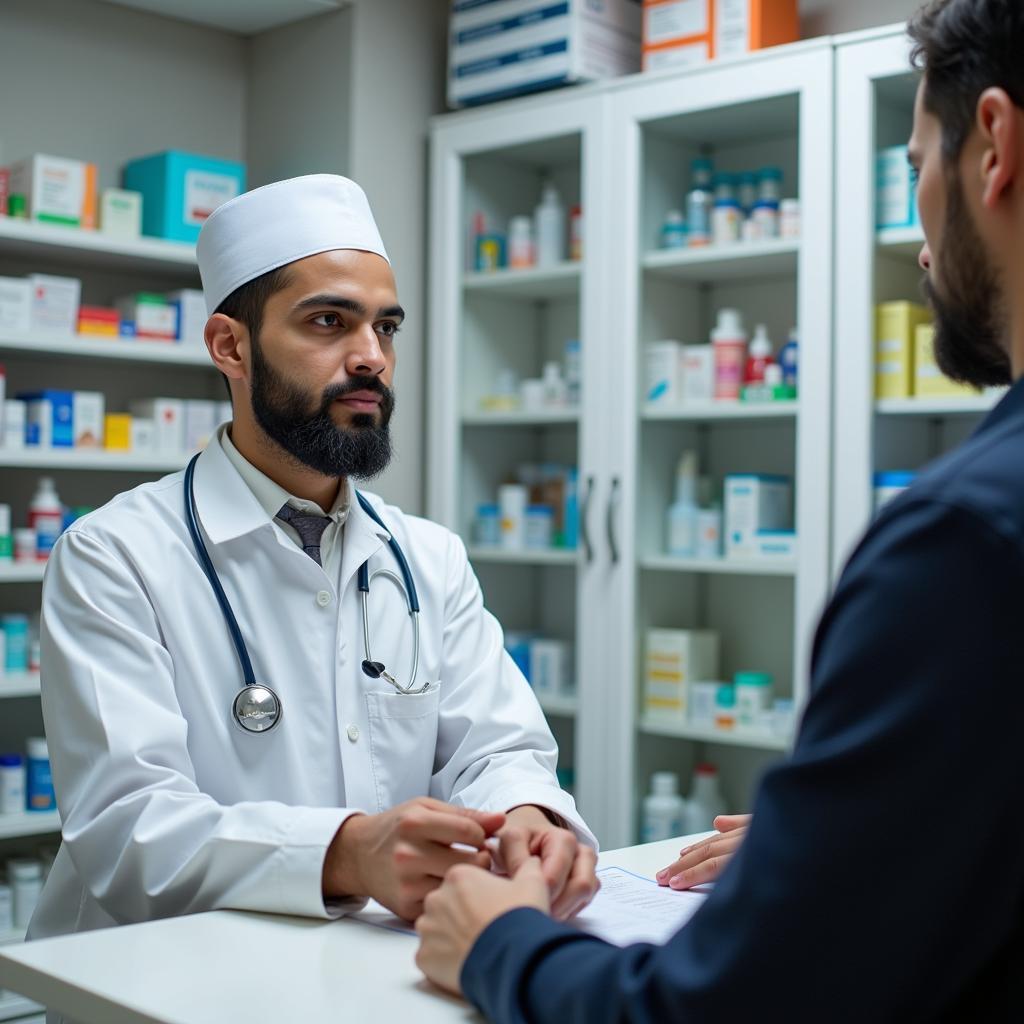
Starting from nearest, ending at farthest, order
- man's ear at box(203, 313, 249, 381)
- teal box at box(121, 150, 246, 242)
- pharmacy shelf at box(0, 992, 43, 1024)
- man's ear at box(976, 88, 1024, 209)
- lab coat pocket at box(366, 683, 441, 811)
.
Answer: man's ear at box(976, 88, 1024, 209), lab coat pocket at box(366, 683, 441, 811), man's ear at box(203, 313, 249, 381), pharmacy shelf at box(0, 992, 43, 1024), teal box at box(121, 150, 246, 242)

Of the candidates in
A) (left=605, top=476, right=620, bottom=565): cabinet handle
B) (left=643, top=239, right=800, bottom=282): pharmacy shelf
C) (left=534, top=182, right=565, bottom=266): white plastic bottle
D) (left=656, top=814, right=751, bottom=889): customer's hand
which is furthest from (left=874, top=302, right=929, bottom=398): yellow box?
(left=656, top=814, right=751, bottom=889): customer's hand

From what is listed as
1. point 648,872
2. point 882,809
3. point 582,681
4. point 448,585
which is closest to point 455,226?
point 582,681

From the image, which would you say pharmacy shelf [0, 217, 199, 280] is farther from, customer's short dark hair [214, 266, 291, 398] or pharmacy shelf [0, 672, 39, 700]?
customer's short dark hair [214, 266, 291, 398]

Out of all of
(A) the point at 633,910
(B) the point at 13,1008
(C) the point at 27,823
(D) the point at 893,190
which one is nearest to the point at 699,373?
(D) the point at 893,190

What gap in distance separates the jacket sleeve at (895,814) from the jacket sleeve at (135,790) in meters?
0.66

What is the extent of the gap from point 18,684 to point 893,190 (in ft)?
7.52

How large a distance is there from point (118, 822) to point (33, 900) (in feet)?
6.31

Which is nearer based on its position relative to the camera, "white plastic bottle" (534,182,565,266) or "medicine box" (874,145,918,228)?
"medicine box" (874,145,918,228)

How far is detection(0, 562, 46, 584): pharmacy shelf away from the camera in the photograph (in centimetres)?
308

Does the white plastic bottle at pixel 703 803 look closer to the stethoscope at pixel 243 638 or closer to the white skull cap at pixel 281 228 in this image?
the stethoscope at pixel 243 638

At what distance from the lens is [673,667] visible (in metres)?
3.27

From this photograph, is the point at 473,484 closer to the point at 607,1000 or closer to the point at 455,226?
the point at 455,226

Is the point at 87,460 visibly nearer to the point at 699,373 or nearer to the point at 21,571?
the point at 21,571

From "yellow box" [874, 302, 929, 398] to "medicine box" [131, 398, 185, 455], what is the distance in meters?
1.76
